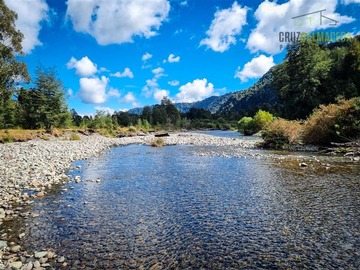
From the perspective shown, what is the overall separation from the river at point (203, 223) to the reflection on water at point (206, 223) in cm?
3

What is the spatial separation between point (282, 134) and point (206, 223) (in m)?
25.8

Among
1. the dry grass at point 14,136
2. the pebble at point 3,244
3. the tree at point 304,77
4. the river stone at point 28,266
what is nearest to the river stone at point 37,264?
the river stone at point 28,266

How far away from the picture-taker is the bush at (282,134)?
30.6 metres

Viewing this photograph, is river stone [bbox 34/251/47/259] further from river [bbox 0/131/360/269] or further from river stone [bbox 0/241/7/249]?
river stone [bbox 0/241/7/249]

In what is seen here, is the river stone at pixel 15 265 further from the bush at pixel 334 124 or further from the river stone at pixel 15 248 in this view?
the bush at pixel 334 124

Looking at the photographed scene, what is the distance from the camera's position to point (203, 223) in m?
8.38

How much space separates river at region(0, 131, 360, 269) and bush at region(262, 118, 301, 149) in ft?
54.2

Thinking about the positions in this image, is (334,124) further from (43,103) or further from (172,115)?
(172,115)

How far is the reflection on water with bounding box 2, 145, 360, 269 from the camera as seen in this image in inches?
243

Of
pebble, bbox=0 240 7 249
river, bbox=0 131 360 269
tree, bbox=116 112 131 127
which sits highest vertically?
tree, bbox=116 112 131 127

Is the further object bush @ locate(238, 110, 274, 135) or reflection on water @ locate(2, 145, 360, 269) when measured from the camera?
bush @ locate(238, 110, 274, 135)

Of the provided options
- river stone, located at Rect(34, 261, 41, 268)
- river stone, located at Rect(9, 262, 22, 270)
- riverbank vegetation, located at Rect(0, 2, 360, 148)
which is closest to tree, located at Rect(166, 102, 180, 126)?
riverbank vegetation, located at Rect(0, 2, 360, 148)

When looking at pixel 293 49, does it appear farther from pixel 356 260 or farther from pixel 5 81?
pixel 356 260

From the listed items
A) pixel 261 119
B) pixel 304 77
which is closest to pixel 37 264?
pixel 261 119
